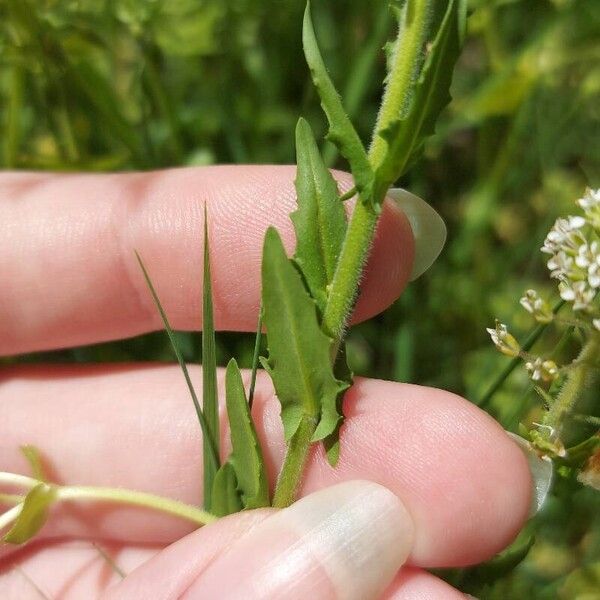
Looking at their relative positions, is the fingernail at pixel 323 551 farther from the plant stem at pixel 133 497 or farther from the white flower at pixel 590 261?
the white flower at pixel 590 261

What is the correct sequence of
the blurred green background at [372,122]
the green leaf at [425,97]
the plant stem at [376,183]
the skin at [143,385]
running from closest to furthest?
the green leaf at [425,97]
the plant stem at [376,183]
the skin at [143,385]
the blurred green background at [372,122]

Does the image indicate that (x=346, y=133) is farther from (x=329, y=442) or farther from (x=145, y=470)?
(x=145, y=470)

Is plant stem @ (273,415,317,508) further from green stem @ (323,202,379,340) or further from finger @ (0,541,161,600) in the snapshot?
finger @ (0,541,161,600)

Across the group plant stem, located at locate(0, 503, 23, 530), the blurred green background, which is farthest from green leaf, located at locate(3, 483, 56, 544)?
the blurred green background

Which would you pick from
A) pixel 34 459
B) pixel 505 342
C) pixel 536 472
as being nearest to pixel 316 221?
pixel 505 342

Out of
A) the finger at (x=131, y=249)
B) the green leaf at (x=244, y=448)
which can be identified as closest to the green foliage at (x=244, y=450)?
the green leaf at (x=244, y=448)
